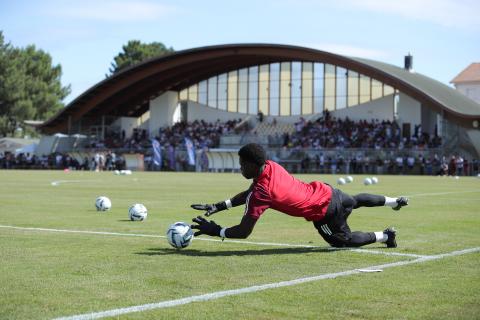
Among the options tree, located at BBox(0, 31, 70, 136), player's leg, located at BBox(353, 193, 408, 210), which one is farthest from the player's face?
tree, located at BBox(0, 31, 70, 136)

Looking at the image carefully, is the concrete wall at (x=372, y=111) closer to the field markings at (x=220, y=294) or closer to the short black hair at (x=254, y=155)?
the short black hair at (x=254, y=155)

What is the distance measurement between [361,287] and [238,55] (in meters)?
66.8

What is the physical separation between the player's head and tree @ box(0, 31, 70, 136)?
95579 millimetres

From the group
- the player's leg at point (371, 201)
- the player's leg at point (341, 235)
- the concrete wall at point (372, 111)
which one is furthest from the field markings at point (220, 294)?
the concrete wall at point (372, 111)

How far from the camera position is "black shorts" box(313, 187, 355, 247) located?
9.59m

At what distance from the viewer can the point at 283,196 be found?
30.5ft

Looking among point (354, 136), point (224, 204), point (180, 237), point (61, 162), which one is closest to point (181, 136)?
point (61, 162)

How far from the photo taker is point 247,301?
635cm

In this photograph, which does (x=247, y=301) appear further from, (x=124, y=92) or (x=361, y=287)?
(x=124, y=92)

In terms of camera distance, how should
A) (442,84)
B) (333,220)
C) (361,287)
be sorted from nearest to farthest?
1. (361,287)
2. (333,220)
3. (442,84)

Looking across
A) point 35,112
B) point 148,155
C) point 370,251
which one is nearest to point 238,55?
point 148,155

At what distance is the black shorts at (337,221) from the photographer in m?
9.59

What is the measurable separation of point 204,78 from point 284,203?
73063 millimetres

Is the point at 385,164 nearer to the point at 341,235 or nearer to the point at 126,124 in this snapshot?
the point at 126,124
